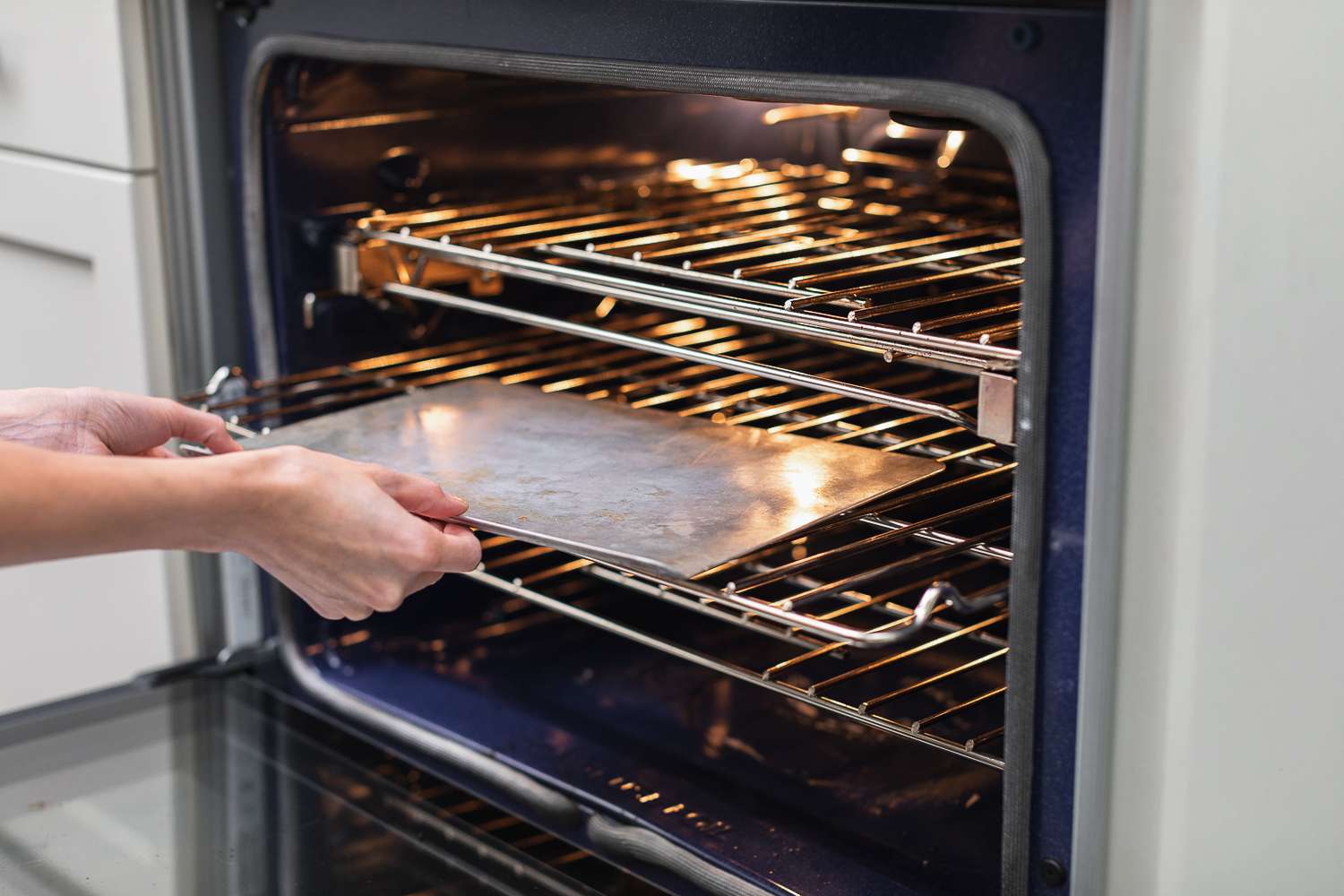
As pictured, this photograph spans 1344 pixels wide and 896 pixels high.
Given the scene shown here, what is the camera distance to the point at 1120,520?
75 cm

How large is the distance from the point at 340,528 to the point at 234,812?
36cm

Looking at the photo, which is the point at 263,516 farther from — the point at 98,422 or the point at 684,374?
the point at 684,374

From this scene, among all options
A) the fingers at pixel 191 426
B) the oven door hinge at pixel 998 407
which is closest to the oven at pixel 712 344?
the oven door hinge at pixel 998 407

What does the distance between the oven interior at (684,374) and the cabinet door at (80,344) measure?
0.37 feet

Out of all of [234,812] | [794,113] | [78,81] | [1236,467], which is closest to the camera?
[1236,467]

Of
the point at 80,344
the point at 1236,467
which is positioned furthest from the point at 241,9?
the point at 1236,467

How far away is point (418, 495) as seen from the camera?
928mm

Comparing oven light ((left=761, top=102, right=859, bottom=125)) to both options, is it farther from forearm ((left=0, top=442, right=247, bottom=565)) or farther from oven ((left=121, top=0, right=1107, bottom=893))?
forearm ((left=0, top=442, right=247, bottom=565))

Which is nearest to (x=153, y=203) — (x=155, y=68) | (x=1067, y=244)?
(x=155, y=68)

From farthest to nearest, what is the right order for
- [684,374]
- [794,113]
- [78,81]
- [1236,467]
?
[794,113]
[684,374]
[78,81]
[1236,467]

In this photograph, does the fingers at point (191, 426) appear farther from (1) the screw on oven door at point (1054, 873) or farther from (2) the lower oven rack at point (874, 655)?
(1) the screw on oven door at point (1054, 873)

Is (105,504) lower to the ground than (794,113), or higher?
lower

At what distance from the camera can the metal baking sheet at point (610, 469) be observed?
0.90 metres

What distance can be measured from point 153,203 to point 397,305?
226 millimetres
